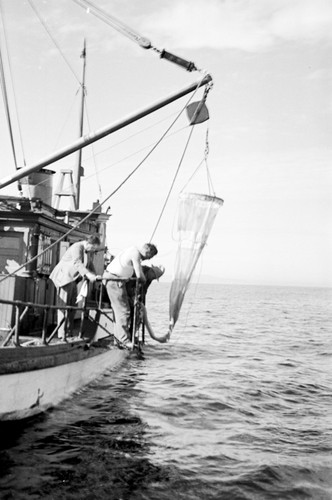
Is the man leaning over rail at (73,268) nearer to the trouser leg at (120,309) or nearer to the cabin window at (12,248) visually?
the trouser leg at (120,309)

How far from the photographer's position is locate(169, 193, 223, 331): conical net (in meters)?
9.25

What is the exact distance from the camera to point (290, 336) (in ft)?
94.2

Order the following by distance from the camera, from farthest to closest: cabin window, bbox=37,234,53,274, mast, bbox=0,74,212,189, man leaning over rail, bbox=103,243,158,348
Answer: cabin window, bbox=37,234,53,274
man leaning over rail, bbox=103,243,158,348
mast, bbox=0,74,212,189

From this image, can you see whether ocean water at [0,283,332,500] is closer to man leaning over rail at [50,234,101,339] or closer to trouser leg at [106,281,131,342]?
trouser leg at [106,281,131,342]

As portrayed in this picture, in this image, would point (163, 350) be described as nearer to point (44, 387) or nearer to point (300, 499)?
point (44, 387)

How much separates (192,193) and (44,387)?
4464 mm

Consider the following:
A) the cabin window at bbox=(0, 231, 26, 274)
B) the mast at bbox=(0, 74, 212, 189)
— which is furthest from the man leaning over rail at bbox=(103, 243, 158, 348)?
the cabin window at bbox=(0, 231, 26, 274)

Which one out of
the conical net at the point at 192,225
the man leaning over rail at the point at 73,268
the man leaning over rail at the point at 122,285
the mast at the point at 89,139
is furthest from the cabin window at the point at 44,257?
the conical net at the point at 192,225

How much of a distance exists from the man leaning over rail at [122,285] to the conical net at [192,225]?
30.9 inches

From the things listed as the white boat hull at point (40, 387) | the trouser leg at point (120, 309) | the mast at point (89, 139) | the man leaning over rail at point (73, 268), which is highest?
the mast at point (89, 139)

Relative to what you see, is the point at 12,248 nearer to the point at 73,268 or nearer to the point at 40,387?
the point at 73,268

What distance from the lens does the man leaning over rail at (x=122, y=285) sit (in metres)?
9.46

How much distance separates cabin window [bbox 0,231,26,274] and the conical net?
383 centimetres

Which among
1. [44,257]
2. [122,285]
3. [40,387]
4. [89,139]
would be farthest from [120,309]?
[89,139]
